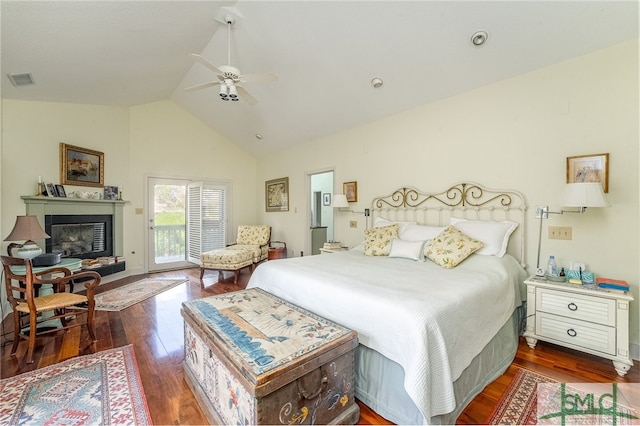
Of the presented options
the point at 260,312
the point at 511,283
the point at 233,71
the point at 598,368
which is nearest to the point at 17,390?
the point at 260,312

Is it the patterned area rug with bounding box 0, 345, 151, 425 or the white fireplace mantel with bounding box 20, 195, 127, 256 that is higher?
the white fireplace mantel with bounding box 20, 195, 127, 256

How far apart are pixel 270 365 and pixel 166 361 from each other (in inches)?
59.5

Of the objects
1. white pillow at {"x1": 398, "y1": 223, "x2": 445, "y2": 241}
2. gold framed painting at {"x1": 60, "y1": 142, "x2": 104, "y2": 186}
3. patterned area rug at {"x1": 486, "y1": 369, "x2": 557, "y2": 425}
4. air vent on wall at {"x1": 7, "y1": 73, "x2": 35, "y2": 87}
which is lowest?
patterned area rug at {"x1": 486, "y1": 369, "x2": 557, "y2": 425}

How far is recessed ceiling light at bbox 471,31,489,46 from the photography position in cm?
238

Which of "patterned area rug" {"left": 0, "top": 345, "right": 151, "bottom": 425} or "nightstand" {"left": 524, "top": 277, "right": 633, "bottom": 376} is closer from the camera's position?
"patterned area rug" {"left": 0, "top": 345, "right": 151, "bottom": 425}

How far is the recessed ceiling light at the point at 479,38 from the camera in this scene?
7.80ft

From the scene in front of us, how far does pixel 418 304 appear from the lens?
1.50 metres

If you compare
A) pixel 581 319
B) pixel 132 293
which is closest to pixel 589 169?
pixel 581 319

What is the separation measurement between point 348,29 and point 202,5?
1448 mm

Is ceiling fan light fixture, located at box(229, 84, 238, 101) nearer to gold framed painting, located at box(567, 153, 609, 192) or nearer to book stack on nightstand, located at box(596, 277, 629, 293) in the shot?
gold framed painting, located at box(567, 153, 609, 192)

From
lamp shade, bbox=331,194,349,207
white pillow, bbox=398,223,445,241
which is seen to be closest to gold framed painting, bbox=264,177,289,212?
lamp shade, bbox=331,194,349,207

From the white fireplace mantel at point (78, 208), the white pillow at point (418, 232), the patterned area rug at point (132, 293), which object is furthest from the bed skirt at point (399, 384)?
the white fireplace mantel at point (78, 208)

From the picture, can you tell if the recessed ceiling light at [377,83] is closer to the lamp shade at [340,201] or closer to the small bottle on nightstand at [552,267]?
the lamp shade at [340,201]

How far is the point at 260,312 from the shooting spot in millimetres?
1754
